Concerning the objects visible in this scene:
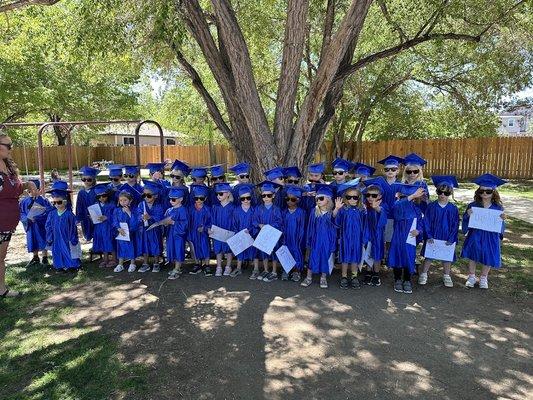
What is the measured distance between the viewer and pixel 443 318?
4.83m

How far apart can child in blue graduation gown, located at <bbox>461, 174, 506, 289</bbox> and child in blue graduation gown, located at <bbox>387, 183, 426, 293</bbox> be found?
2.23ft

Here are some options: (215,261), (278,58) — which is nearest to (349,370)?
(215,261)

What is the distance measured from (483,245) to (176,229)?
4272 mm

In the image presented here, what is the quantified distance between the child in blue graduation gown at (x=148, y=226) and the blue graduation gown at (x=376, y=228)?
3.14 m

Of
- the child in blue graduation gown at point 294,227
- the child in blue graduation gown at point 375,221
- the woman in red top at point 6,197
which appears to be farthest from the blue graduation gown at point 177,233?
the child in blue graduation gown at point 375,221

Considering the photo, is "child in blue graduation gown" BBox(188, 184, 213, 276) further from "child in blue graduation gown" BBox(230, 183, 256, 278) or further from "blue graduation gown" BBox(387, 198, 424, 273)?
"blue graduation gown" BBox(387, 198, 424, 273)

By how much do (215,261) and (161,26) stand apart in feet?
12.1

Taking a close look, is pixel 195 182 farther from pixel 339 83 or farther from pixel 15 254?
pixel 15 254

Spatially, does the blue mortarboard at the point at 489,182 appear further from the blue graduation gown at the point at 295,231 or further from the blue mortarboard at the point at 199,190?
the blue mortarboard at the point at 199,190

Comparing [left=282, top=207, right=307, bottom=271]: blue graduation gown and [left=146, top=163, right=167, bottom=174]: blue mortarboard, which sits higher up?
[left=146, top=163, right=167, bottom=174]: blue mortarboard

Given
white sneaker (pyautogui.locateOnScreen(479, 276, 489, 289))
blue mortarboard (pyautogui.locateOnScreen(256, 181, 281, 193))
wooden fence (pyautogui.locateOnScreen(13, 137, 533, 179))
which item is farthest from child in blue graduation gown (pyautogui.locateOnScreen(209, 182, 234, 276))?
wooden fence (pyautogui.locateOnScreen(13, 137, 533, 179))

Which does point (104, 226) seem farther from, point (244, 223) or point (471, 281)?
point (471, 281)

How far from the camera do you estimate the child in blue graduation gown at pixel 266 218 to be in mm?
6082

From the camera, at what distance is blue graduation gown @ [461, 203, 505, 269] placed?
5.59m
